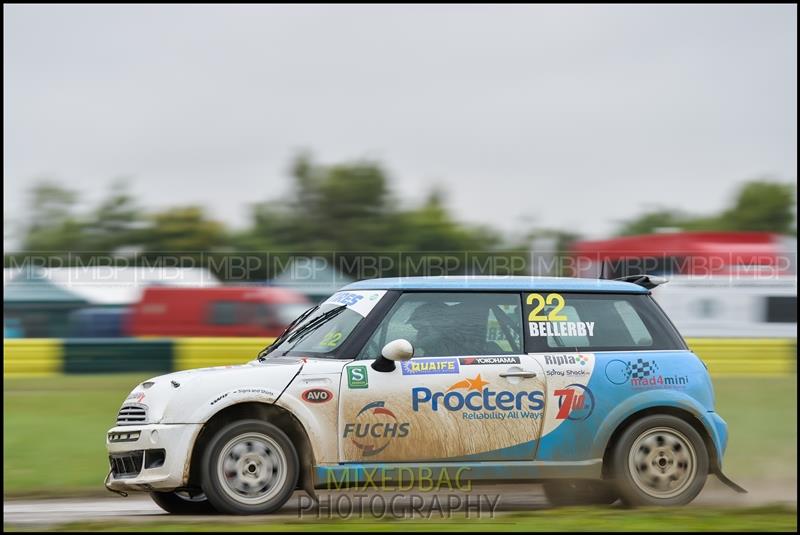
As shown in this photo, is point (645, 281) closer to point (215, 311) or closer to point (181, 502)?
point (181, 502)

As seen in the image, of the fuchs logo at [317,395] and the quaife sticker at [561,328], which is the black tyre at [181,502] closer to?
the fuchs logo at [317,395]

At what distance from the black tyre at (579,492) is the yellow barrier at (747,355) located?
11735 mm

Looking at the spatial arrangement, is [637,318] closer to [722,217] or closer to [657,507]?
[657,507]

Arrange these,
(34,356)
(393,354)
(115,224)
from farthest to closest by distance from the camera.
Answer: (115,224) → (34,356) → (393,354)

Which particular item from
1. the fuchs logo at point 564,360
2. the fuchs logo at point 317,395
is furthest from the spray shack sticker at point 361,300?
the fuchs logo at point 564,360

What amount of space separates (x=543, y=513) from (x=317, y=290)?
67.2 ft

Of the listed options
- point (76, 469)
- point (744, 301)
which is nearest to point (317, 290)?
point (744, 301)

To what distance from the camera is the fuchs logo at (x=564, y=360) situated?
8016 mm

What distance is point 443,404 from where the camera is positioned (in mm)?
7754

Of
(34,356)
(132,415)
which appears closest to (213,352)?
(34,356)

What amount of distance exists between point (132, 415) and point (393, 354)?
1858 millimetres

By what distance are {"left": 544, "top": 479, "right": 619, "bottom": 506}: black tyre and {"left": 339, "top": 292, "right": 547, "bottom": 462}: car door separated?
665 mm

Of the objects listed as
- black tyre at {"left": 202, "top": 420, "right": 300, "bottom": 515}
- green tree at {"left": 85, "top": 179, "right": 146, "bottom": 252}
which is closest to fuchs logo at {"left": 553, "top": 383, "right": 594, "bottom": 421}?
black tyre at {"left": 202, "top": 420, "right": 300, "bottom": 515}

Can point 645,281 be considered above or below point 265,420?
above
